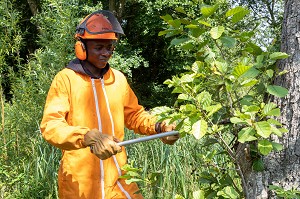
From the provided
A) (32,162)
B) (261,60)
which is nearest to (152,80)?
(32,162)

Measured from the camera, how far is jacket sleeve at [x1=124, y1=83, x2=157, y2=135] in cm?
271

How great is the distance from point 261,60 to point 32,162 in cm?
381

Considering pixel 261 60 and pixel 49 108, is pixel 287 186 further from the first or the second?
pixel 49 108

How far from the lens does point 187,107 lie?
1.43 metres

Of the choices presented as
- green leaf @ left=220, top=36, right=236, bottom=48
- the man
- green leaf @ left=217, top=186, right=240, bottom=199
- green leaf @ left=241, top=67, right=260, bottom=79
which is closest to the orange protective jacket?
the man

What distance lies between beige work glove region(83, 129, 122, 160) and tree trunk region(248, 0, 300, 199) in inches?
26.3

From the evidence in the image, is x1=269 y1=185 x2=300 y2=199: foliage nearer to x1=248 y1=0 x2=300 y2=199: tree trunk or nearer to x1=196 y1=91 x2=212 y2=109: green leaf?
x1=248 y1=0 x2=300 y2=199: tree trunk

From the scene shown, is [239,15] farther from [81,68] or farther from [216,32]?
[81,68]

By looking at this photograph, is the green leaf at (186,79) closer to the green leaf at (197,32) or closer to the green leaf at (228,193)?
the green leaf at (197,32)

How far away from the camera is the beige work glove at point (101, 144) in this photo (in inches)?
80.9

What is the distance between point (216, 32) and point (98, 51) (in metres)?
1.14

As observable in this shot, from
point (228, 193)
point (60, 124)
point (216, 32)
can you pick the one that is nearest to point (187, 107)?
point (216, 32)

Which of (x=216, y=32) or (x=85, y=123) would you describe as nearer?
(x=216, y=32)

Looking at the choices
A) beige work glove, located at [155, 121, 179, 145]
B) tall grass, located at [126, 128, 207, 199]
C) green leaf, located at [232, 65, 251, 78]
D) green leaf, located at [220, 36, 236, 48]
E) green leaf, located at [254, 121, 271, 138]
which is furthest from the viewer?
tall grass, located at [126, 128, 207, 199]
